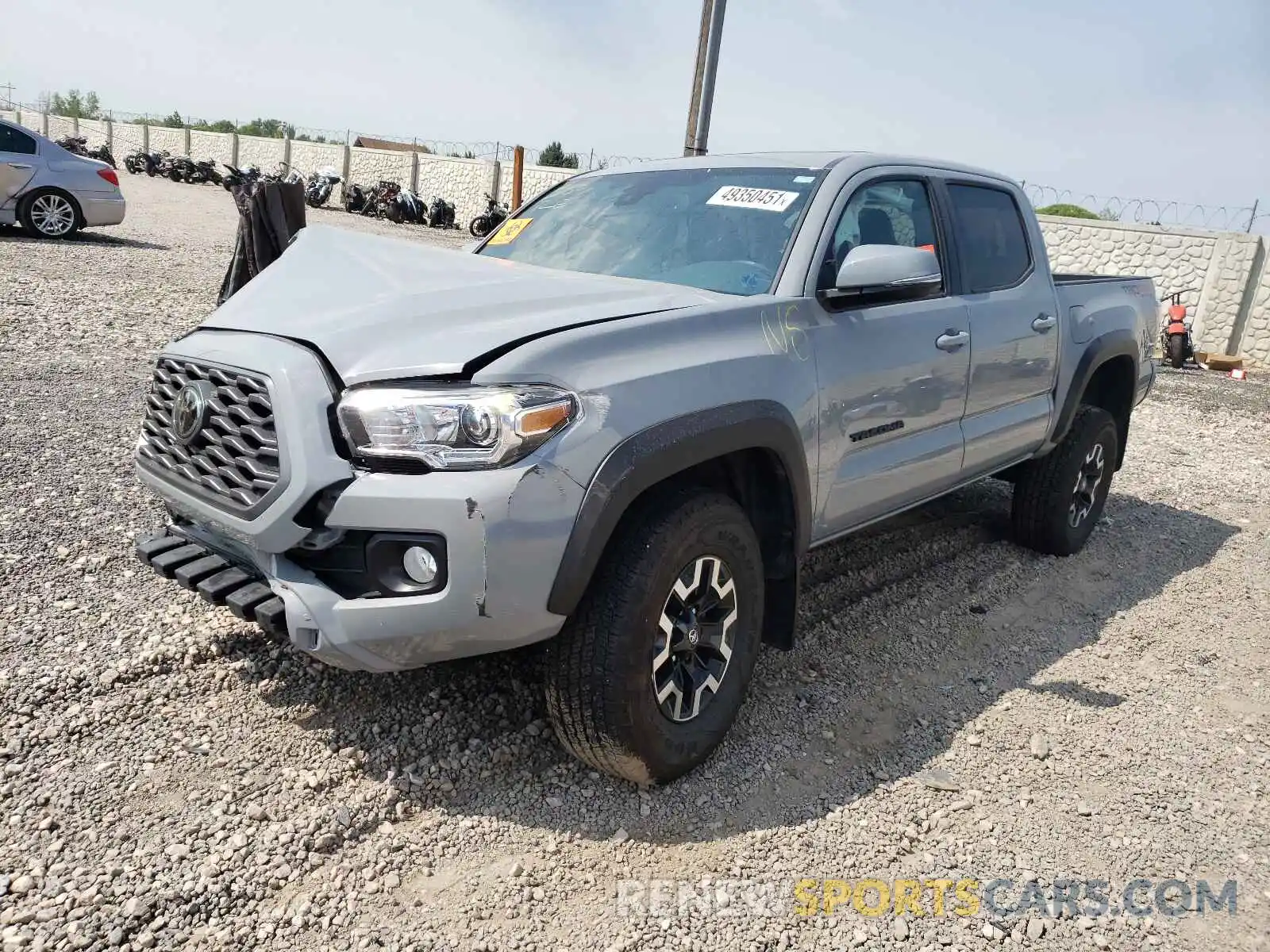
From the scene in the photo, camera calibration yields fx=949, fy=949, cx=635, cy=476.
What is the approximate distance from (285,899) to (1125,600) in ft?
13.3

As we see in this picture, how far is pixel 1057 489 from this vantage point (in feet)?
16.3

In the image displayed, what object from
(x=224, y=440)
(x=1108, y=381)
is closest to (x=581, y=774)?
(x=224, y=440)

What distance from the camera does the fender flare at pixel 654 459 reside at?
2393 millimetres

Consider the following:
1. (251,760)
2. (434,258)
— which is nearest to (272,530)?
(251,760)

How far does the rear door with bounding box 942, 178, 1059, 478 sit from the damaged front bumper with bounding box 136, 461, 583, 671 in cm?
233

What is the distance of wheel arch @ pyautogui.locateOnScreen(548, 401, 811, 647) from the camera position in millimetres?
2406

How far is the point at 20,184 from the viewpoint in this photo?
40.4 ft

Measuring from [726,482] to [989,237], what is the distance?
215 centimetres

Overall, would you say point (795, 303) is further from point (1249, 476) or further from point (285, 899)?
point (1249, 476)

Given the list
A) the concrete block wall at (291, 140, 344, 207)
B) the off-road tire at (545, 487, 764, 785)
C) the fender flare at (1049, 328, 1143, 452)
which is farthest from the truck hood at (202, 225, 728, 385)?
the concrete block wall at (291, 140, 344, 207)

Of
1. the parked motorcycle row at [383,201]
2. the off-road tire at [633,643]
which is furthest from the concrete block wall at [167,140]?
the off-road tire at [633,643]

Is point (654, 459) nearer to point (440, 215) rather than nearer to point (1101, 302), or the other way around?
point (1101, 302)

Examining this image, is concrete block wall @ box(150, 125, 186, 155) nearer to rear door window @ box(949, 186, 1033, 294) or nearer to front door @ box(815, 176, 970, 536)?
rear door window @ box(949, 186, 1033, 294)

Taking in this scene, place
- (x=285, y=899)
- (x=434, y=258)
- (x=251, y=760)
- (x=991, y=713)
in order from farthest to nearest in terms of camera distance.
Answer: (x=991, y=713) < (x=434, y=258) < (x=251, y=760) < (x=285, y=899)
